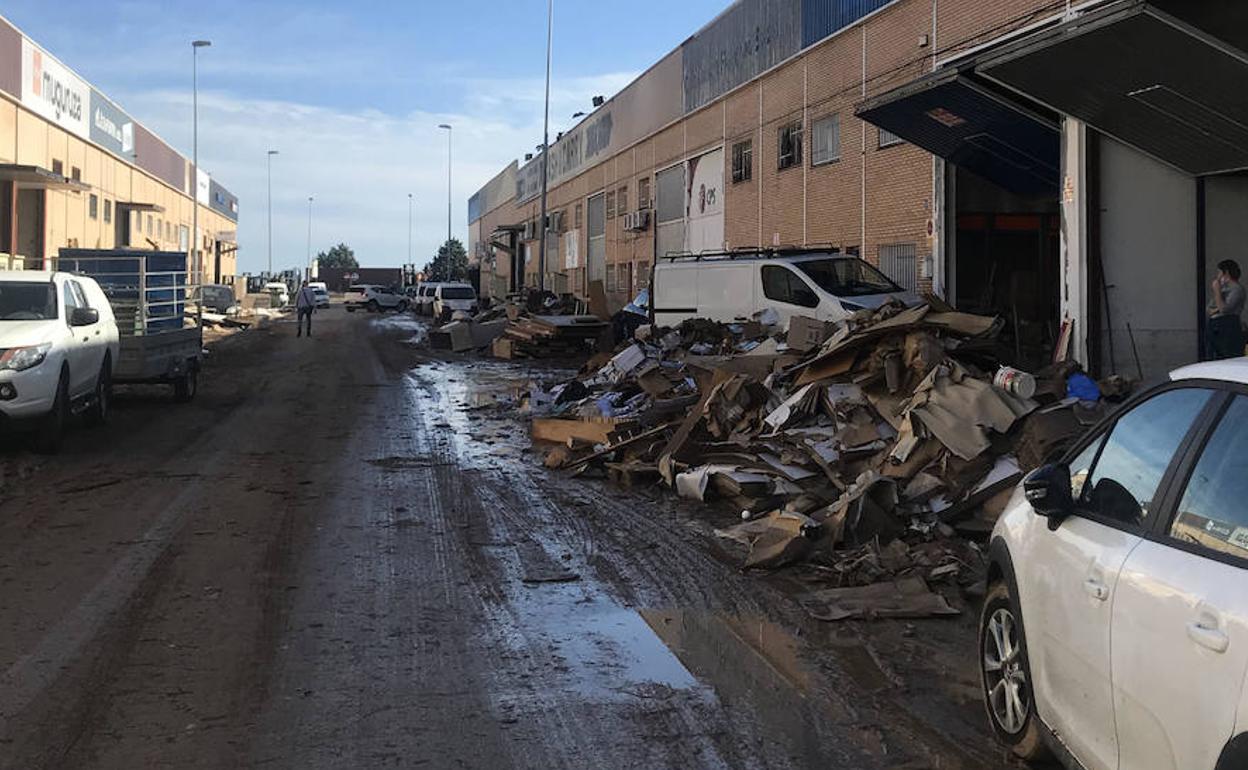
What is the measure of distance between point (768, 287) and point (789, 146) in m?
8.23

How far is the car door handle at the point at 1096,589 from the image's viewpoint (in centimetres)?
341

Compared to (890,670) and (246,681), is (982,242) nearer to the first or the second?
(890,670)

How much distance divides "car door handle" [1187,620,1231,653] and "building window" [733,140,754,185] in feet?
84.6

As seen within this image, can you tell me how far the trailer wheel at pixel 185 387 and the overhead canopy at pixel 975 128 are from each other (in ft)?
36.3

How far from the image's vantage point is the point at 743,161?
28.7m

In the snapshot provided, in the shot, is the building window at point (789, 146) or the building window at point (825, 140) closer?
the building window at point (825, 140)

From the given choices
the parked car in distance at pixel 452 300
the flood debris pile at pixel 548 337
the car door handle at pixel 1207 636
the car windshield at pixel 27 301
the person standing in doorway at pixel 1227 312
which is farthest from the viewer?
the parked car in distance at pixel 452 300

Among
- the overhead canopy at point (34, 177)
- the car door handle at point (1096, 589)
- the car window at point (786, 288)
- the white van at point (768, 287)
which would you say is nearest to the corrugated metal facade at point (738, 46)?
the white van at point (768, 287)

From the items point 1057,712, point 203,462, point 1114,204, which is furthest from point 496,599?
point 1114,204

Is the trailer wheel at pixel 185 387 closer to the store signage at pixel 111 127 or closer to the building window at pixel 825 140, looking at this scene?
the building window at pixel 825 140

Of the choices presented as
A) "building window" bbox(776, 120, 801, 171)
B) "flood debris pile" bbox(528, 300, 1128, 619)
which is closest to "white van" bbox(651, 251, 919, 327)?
"flood debris pile" bbox(528, 300, 1128, 619)

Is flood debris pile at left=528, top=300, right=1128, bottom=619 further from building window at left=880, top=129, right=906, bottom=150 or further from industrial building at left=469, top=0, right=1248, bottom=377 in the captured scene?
building window at left=880, top=129, right=906, bottom=150

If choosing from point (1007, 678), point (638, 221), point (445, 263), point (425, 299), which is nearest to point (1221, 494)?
point (1007, 678)

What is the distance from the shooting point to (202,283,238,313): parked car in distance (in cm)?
5000
